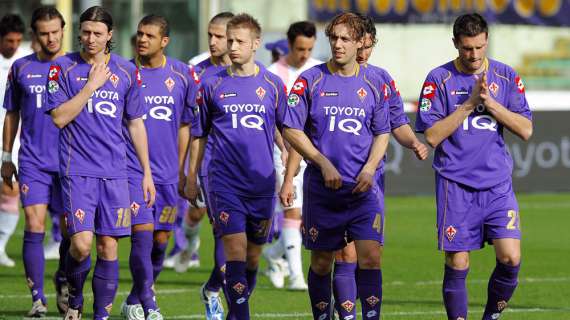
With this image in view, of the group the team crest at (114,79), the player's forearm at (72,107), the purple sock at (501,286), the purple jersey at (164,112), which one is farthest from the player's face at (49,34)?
the purple sock at (501,286)

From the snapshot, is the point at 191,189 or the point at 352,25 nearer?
the point at 352,25

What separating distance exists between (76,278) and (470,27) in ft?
10.4

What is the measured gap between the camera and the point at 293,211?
12.9 meters

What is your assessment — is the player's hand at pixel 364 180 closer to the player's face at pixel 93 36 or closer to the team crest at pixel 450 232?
the team crest at pixel 450 232

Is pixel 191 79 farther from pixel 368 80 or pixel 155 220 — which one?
pixel 368 80

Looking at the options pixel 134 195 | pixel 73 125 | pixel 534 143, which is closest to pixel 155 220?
pixel 134 195

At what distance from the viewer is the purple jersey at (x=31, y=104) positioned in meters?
11.1

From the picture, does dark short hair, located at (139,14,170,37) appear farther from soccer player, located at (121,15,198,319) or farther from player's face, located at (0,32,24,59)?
player's face, located at (0,32,24,59)

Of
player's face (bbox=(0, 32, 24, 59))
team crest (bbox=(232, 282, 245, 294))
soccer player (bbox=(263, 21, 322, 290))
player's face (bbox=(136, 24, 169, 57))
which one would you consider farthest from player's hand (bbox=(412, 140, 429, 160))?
player's face (bbox=(0, 32, 24, 59))

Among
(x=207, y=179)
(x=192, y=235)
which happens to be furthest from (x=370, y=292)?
(x=192, y=235)

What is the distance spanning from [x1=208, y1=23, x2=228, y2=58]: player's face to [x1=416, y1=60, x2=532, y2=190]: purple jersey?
262 cm

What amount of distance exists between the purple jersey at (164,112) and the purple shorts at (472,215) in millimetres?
2480

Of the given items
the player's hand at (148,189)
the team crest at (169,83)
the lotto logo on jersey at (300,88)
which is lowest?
the player's hand at (148,189)

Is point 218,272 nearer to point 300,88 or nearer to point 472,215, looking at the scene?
point 300,88
